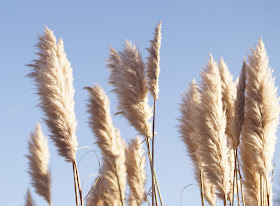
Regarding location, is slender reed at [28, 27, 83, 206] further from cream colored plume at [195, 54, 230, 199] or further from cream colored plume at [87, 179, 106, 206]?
cream colored plume at [87, 179, 106, 206]

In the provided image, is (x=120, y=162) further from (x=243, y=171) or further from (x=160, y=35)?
(x=160, y=35)

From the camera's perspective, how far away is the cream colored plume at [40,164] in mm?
5035

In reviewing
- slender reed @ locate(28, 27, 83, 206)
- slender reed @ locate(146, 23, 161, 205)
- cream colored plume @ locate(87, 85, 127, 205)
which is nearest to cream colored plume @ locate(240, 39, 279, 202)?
slender reed @ locate(146, 23, 161, 205)

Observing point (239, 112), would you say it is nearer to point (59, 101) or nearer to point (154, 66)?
point (154, 66)

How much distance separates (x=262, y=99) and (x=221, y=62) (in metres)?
0.81

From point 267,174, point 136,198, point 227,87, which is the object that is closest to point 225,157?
point 267,174

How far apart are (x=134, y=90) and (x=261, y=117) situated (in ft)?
3.95

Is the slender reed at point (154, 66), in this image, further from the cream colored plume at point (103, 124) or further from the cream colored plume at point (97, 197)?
the cream colored plume at point (97, 197)

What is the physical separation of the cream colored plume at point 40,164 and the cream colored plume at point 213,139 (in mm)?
2224

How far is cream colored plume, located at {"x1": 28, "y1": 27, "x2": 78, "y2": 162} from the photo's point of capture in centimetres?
343

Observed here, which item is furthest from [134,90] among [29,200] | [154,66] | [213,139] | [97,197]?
[29,200]

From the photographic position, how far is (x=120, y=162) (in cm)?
499

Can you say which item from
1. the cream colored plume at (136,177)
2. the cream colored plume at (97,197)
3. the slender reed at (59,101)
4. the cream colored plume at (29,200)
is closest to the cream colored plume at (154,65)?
the slender reed at (59,101)

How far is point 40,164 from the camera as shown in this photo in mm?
5191
